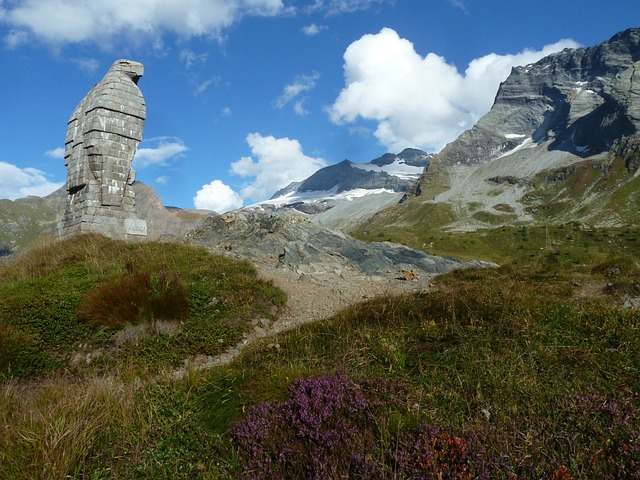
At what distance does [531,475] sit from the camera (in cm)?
288

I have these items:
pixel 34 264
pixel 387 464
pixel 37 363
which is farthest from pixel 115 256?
pixel 387 464

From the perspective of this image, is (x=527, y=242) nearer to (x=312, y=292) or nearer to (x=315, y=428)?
(x=312, y=292)

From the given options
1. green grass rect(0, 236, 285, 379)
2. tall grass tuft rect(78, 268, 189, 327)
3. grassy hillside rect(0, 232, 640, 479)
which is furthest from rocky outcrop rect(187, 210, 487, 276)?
grassy hillside rect(0, 232, 640, 479)

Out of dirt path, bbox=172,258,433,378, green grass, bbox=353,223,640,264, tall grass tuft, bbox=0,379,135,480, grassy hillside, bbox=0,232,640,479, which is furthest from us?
green grass, bbox=353,223,640,264

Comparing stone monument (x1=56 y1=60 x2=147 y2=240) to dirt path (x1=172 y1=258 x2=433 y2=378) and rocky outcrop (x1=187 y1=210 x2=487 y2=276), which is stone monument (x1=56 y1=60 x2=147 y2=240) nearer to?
rocky outcrop (x1=187 y1=210 x2=487 y2=276)

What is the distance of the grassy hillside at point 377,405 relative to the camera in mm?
3186

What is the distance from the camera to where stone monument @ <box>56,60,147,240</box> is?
17.8m

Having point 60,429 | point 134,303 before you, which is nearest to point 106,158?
point 134,303

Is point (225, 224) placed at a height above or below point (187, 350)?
above

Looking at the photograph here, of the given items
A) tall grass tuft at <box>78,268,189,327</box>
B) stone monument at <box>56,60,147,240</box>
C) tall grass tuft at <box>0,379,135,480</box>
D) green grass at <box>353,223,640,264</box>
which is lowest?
tall grass tuft at <box>0,379,135,480</box>

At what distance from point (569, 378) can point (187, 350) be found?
671 centimetres

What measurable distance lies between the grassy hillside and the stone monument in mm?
11262

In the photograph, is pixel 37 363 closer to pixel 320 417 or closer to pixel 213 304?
pixel 213 304

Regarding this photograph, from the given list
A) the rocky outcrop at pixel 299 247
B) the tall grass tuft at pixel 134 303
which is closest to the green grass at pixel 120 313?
the tall grass tuft at pixel 134 303
